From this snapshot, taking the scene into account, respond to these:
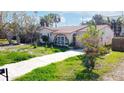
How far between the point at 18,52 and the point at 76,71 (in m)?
0.83

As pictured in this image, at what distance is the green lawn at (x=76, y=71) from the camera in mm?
3794

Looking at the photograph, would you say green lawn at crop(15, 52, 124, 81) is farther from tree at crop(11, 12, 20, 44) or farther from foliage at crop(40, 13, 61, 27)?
foliage at crop(40, 13, 61, 27)

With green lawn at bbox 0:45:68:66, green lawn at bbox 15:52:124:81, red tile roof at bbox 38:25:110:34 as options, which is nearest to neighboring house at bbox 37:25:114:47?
red tile roof at bbox 38:25:110:34

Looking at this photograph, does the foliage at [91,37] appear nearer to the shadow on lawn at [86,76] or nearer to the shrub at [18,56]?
the shadow on lawn at [86,76]

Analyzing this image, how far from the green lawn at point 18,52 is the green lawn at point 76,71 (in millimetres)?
258

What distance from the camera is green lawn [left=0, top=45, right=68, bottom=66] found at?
149 inches

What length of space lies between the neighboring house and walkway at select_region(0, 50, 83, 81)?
0.16 m

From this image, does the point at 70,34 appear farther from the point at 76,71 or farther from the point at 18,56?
the point at 18,56

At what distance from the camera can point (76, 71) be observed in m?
3.94

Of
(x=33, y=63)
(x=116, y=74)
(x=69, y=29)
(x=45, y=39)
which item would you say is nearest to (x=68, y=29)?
(x=69, y=29)

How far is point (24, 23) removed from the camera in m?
3.65

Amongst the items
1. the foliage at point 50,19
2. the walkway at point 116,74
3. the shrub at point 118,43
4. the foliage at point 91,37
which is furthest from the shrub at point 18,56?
the shrub at point 118,43
